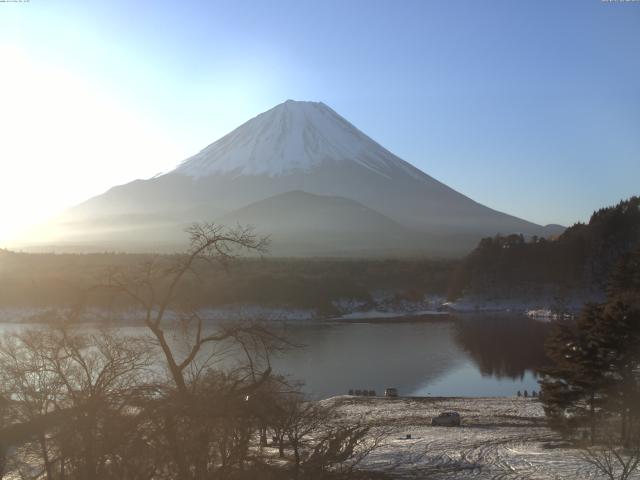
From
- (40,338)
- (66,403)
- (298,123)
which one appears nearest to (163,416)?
(66,403)

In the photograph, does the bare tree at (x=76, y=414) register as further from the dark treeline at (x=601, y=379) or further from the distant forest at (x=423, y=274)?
the distant forest at (x=423, y=274)

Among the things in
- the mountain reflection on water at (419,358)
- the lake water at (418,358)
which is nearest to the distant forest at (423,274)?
the lake water at (418,358)

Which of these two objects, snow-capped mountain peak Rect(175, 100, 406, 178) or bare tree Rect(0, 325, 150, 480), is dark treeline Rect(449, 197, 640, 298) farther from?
snow-capped mountain peak Rect(175, 100, 406, 178)

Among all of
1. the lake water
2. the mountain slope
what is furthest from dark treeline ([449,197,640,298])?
the mountain slope

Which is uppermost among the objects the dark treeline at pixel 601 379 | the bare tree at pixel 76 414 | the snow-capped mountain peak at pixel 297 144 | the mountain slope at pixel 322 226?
the snow-capped mountain peak at pixel 297 144

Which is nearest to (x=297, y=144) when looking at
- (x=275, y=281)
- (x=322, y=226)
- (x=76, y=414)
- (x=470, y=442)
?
(x=322, y=226)

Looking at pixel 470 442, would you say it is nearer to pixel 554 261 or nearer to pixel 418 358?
pixel 418 358
